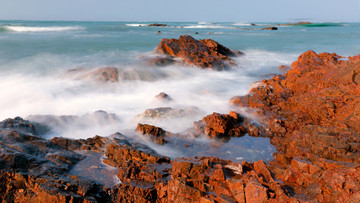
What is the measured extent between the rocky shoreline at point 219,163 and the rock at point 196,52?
20.8ft

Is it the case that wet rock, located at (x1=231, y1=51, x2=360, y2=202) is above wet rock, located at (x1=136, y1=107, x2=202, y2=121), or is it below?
above

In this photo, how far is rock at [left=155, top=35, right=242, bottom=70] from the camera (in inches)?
496

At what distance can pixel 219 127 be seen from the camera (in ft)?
18.6

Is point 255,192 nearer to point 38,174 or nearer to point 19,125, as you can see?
point 38,174

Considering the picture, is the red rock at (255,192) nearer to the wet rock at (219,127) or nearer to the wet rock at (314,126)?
the wet rock at (314,126)

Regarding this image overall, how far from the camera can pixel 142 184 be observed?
3715 mm

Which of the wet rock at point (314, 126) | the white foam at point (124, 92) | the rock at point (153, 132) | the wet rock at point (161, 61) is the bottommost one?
the white foam at point (124, 92)

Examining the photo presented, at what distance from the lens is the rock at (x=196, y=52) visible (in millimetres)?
12602

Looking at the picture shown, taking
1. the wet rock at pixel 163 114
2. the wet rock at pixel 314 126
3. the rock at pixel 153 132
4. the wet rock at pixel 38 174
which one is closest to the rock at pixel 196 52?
the wet rock at pixel 314 126

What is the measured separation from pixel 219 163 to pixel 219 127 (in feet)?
5.32

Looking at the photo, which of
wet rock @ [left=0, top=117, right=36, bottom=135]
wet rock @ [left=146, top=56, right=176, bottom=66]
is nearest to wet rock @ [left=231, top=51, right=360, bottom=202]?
wet rock @ [left=0, top=117, right=36, bottom=135]

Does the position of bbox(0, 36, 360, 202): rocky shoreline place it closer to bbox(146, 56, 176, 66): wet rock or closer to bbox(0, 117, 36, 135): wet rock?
bbox(0, 117, 36, 135): wet rock

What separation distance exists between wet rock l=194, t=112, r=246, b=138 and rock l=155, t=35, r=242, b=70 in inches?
268

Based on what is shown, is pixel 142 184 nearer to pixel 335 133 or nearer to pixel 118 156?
pixel 118 156
